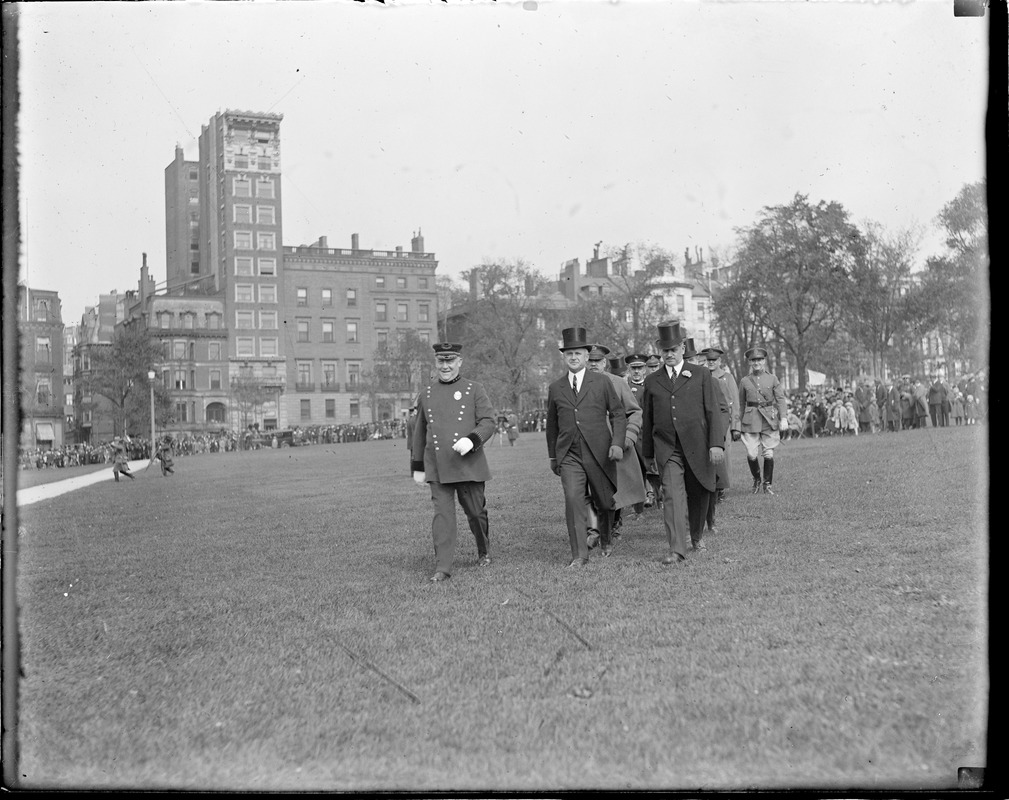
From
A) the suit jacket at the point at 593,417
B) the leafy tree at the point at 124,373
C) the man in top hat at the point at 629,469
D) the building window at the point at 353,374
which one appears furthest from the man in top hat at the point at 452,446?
the building window at the point at 353,374

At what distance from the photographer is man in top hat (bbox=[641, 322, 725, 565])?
30.9 feet

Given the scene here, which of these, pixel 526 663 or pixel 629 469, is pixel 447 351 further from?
pixel 526 663

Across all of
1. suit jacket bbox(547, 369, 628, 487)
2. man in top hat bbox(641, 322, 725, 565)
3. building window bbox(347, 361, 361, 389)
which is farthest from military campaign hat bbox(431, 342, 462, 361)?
building window bbox(347, 361, 361, 389)

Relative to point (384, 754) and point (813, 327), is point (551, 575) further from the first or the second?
point (813, 327)

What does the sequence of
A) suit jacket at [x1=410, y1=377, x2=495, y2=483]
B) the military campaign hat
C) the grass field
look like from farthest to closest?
the military campaign hat < suit jacket at [x1=410, y1=377, x2=495, y2=483] < the grass field

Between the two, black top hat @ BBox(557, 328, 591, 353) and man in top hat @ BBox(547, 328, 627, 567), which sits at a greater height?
black top hat @ BBox(557, 328, 591, 353)

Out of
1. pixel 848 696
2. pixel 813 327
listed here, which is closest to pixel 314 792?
pixel 848 696

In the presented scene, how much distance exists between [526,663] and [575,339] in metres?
4.61

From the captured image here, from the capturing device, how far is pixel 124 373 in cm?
5362

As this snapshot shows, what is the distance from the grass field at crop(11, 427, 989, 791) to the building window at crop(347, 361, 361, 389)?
8113 centimetres

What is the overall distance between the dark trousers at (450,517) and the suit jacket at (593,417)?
935 mm

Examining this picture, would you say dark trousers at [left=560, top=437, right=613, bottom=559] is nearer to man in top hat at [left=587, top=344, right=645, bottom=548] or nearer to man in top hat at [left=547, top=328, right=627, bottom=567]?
man in top hat at [left=547, top=328, right=627, bottom=567]

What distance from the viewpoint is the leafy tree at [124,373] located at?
52.1 metres

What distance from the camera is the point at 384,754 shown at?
14.6ft
